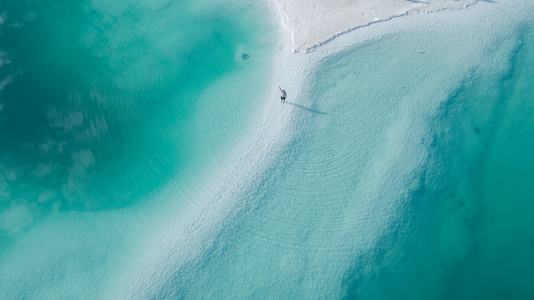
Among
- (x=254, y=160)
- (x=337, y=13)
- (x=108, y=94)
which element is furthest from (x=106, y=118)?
(x=337, y=13)

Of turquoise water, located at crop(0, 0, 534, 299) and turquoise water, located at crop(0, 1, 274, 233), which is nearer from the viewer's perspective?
turquoise water, located at crop(0, 0, 534, 299)

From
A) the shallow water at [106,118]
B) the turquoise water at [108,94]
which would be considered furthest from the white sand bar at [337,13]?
the turquoise water at [108,94]

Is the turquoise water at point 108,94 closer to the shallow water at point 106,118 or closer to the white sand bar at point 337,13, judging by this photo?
the shallow water at point 106,118

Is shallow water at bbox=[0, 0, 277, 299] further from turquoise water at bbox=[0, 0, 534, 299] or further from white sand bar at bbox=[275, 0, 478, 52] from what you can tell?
white sand bar at bbox=[275, 0, 478, 52]

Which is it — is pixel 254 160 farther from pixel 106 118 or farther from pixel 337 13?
pixel 337 13

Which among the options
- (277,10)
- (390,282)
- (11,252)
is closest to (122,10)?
(277,10)

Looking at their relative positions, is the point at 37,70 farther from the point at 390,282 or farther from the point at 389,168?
the point at 390,282

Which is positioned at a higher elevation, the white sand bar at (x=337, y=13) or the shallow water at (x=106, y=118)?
the white sand bar at (x=337, y=13)

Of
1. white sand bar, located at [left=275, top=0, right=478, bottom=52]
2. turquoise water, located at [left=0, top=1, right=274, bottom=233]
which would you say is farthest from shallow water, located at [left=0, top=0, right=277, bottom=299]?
white sand bar, located at [left=275, top=0, right=478, bottom=52]
